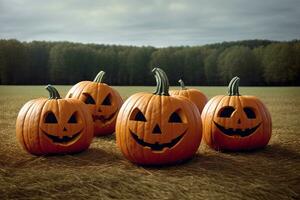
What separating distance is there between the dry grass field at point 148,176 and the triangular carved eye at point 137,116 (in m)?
0.80

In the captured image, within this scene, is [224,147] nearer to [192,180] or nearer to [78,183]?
[192,180]

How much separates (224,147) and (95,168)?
2810mm

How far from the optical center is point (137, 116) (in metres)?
6.91

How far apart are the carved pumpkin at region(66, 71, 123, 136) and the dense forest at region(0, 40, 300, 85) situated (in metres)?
47.3

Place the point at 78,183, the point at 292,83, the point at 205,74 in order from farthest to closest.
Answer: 1. the point at 205,74
2. the point at 292,83
3. the point at 78,183

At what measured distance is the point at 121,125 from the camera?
22.5 feet

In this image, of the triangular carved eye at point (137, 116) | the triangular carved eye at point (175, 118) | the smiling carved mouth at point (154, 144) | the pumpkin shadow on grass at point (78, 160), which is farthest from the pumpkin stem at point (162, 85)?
the pumpkin shadow on grass at point (78, 160)

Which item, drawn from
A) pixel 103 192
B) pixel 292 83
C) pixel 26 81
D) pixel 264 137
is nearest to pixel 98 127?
pixel 264 137

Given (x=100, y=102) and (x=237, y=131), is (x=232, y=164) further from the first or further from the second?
(x=100, y=102)

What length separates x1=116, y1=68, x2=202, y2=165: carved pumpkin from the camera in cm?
662

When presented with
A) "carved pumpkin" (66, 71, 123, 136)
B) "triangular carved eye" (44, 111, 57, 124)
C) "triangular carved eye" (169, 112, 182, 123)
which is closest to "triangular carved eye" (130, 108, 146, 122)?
"triangular carved eye" (169, 112, 182, 123)

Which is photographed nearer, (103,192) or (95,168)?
(103,192)

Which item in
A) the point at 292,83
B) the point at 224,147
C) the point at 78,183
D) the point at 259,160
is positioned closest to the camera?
the point at 78,183

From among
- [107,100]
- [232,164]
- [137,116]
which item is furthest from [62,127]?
[232,164]
